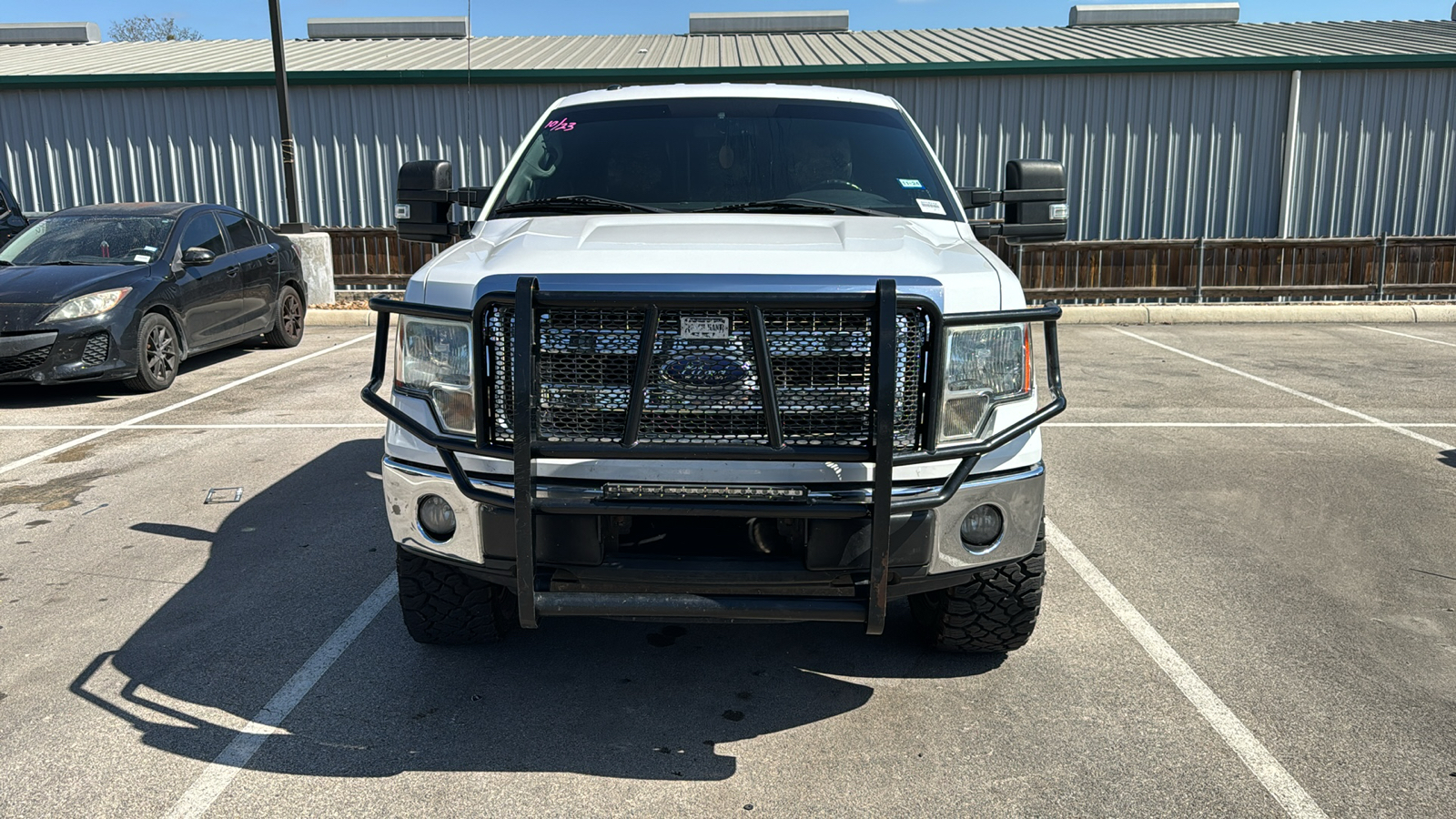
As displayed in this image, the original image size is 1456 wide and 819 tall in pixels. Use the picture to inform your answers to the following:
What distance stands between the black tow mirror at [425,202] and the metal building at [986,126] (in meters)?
12.8

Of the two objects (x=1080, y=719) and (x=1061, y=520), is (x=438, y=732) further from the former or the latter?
A: (x=1061, y=520)

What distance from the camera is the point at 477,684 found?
3.74m

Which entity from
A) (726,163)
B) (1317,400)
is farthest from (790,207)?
(1317,400)

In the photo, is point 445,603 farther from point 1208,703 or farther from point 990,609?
point 1208,703

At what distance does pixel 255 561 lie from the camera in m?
5.02

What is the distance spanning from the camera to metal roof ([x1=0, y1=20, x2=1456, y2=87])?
55.4ft

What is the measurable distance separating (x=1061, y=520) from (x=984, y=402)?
8.93 feet

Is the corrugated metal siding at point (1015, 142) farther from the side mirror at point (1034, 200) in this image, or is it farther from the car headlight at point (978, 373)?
the car headlight at point (978, 373)

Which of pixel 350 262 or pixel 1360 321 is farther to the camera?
pixel 350 262

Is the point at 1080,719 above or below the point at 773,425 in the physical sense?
below

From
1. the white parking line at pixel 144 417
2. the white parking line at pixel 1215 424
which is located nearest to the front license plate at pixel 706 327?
the white parking line at pixel 1215 424

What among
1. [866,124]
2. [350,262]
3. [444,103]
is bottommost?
[350,262]

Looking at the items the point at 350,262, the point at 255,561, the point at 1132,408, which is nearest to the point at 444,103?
the point at 350,262

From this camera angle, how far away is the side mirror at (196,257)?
9.59 metres
